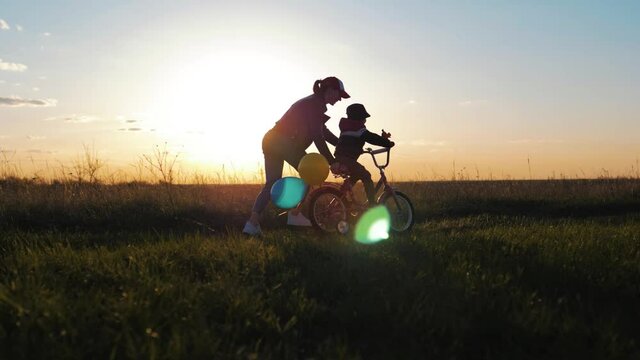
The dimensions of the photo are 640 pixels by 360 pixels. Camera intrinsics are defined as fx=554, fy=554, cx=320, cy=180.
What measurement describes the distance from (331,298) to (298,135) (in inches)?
155

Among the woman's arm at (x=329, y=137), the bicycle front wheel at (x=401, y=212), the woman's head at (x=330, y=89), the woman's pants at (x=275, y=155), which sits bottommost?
the bicycle front wheel at (x=401, y=212)

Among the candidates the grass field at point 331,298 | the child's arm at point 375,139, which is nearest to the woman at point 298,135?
the child's arm at point 375,139

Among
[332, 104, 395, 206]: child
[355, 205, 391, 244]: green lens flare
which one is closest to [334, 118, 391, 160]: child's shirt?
[332, 104, 395, 206]: child

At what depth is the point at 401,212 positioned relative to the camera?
876 cm

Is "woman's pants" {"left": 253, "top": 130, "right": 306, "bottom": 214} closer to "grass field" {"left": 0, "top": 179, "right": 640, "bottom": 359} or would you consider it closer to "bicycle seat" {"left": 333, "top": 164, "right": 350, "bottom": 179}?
"bicycle seat" {"left": 333, "top": 164, "right": 350, "bottom": 179}

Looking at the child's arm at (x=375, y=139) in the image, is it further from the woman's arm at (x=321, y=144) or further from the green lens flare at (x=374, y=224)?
the green lens flare at (x=374, y=224)

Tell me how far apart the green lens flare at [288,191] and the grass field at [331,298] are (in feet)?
3.94

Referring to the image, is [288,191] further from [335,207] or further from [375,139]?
[375,139]

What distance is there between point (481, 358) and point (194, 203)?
29.2 feet

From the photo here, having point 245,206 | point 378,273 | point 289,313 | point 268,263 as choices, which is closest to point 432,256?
point 378,273

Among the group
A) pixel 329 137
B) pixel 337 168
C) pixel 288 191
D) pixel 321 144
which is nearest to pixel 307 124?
pixel 321 144

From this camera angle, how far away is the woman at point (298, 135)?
7791 millimetres

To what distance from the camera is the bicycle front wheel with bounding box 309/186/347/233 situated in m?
8.19

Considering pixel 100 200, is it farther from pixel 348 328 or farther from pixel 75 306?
pixel 348 328
